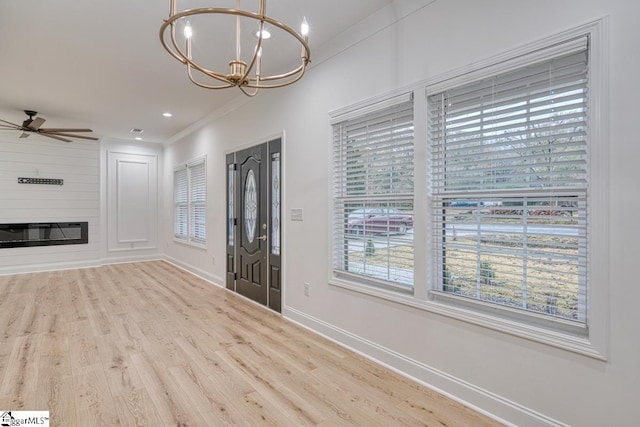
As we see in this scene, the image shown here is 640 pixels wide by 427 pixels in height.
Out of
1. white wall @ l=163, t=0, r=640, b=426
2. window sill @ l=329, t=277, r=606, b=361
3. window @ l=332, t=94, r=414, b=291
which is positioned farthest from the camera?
window @ l=332, t=94, r=414, b=291

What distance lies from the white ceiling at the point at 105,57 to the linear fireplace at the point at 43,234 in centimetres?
208

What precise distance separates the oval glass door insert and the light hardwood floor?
39.9 inches

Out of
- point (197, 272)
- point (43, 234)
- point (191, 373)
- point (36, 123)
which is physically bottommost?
point (191, 373)

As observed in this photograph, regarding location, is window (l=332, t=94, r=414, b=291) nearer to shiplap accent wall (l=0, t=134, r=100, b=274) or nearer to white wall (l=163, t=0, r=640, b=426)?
white wall (l=163, t=0, r=640, b=426)

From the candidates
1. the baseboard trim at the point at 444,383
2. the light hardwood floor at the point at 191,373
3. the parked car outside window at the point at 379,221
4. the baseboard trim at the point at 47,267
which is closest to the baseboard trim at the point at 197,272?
the light hardwood floor at the point at 191,373

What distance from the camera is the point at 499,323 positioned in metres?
2.00

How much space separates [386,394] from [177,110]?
5.12 m

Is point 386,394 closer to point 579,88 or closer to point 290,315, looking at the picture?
point 290,315

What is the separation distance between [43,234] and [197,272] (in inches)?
136

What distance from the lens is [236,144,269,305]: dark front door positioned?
4.28 metres

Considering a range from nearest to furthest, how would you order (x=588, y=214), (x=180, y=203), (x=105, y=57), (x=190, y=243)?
(x=588, y=214) → (x=105, y=57) → (x=190, y=243) → (x=180, y=203)

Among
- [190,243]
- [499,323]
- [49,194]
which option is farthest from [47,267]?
[499,323]

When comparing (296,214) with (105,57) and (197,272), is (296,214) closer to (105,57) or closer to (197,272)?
(105,57)

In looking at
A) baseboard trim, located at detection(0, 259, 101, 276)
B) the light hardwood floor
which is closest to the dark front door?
the light hardwood floor
